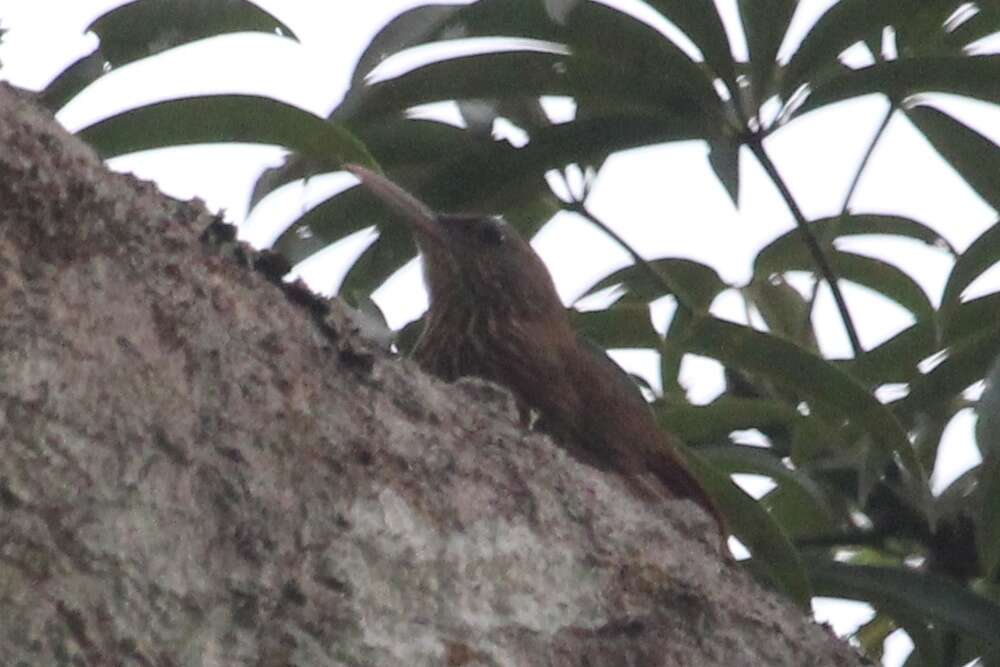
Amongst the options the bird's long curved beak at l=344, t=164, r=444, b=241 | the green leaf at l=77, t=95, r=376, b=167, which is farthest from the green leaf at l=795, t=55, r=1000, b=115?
the green leaf at l=77, t=95, r=376, b=167

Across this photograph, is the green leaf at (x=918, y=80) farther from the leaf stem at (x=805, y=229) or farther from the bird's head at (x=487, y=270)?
the bird's head at (x=487, y=270)

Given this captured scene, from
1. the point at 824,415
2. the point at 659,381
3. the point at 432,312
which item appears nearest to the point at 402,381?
the point at 824,415

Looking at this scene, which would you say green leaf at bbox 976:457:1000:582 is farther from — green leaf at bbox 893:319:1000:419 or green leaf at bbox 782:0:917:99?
green leaf at bbox 782:0:917:99

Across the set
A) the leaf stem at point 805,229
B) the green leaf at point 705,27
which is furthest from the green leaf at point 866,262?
the green leaf at point 705,27

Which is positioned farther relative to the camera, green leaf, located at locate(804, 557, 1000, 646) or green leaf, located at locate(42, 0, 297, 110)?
green leaf, located at locate(804, 557, 1000, 646)

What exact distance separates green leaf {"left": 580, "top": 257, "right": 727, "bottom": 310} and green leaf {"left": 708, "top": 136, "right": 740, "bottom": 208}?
1.43ft

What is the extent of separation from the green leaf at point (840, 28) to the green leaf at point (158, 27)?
0.87m

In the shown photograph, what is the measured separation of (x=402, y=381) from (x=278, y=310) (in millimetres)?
177

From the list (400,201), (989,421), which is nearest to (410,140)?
(400,201)

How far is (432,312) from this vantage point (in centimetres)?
413

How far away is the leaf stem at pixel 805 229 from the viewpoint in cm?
305

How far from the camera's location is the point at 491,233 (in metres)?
4.19

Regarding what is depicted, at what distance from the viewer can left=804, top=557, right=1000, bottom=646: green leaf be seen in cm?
282

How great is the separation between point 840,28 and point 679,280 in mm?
683
